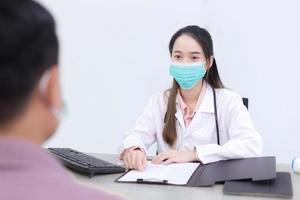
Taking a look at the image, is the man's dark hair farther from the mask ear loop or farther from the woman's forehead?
the woman's forehead

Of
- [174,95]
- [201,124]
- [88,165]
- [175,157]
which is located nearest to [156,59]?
[174,95]

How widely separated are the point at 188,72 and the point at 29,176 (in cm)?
155

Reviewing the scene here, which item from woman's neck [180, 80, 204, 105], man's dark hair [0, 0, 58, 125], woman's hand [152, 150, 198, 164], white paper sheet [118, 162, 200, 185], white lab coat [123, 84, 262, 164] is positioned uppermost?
man's dark hair [0, 0, 58, 125]

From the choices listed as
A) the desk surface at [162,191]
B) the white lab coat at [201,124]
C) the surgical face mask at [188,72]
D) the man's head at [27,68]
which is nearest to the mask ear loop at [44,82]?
the man's head at [27,68]

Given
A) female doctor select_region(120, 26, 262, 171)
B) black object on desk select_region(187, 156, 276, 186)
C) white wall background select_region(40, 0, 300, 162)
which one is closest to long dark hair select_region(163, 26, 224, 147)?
female doctor select_region(120, 26, 262, 171)

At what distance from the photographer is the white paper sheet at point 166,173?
1.48 metres

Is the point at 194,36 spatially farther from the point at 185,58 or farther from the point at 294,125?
the point at 294,125

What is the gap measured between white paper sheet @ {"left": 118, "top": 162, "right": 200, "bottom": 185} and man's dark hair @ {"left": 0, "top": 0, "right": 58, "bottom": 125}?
953 millimetres

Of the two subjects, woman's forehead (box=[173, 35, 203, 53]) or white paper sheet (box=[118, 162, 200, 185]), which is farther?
woman's forehead (box=[173, 35, 203, 53])

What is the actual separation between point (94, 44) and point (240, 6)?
98 cm

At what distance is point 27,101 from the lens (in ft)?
1.83

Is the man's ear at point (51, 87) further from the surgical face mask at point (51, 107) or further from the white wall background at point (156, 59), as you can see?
the white wall background at point (156, 59)

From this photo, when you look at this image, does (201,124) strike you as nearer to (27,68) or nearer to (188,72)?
(188,72)

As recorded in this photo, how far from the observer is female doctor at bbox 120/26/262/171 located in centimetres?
205
